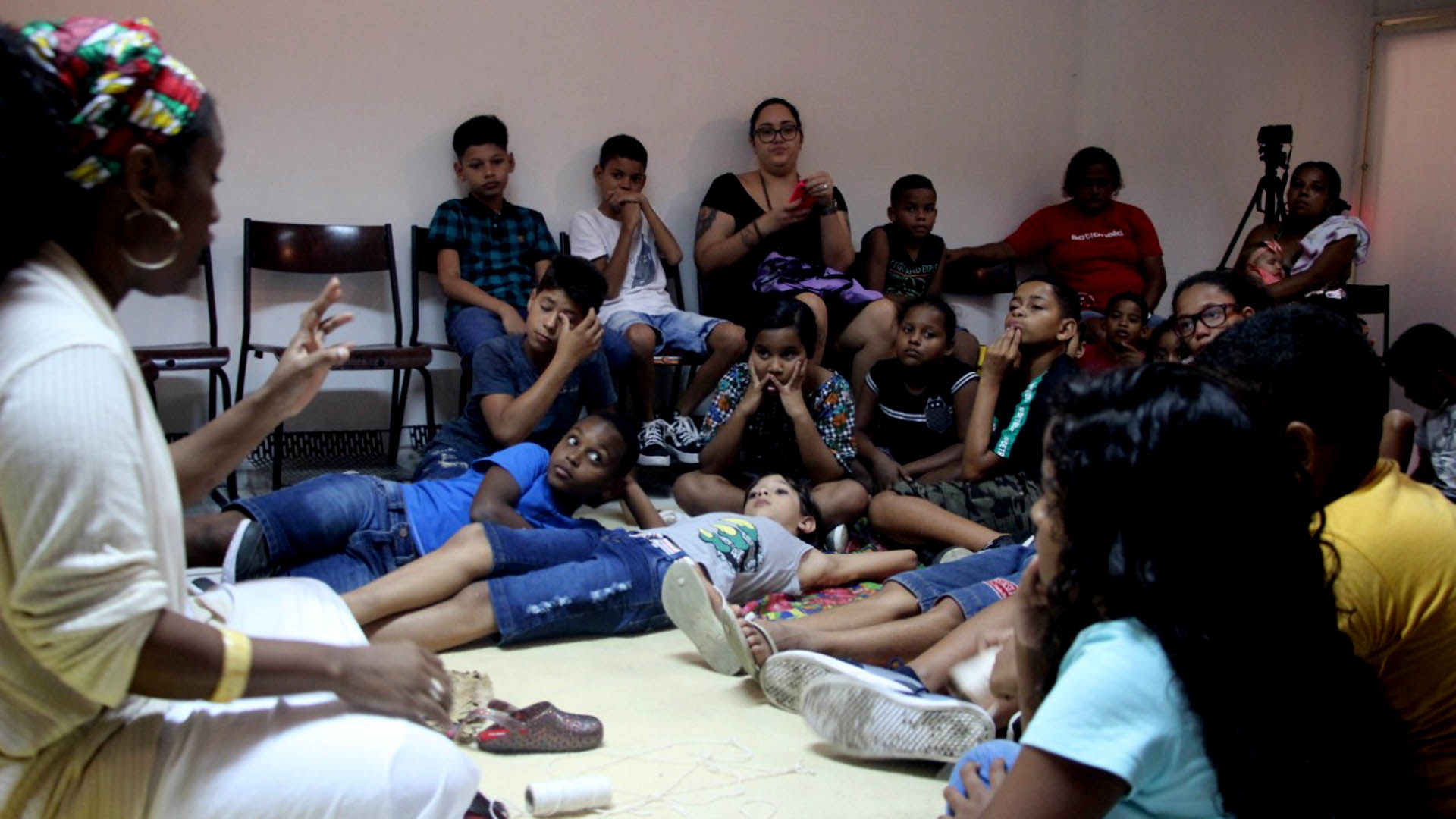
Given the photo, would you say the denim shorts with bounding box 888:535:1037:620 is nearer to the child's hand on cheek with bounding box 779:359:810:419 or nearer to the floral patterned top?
the child's hand on cheek with bounding box 779:359:810:419

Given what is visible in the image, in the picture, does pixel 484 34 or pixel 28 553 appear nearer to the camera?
pixel 28 553

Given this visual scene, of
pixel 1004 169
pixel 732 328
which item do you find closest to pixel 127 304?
pixel 732 328

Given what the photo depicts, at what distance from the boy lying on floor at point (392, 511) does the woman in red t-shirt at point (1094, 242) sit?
306cm

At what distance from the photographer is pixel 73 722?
108 cm

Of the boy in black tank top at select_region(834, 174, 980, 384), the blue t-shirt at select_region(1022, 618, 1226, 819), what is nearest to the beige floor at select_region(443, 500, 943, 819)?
the blue t-shirt at select_region(1022, 618, 1226, 819)

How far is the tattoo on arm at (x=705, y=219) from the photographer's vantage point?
4.79 m

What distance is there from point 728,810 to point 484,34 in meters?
3.78

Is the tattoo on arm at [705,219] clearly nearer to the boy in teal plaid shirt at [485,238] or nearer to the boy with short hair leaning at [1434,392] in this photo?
the boy in teal plaid shirt at [485,238]

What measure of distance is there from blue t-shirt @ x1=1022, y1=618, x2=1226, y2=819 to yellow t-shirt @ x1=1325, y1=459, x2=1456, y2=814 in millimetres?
392

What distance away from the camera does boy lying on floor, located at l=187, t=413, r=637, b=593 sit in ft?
7.92

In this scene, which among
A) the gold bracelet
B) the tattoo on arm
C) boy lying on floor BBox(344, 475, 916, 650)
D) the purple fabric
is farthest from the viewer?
the tattoo on arm

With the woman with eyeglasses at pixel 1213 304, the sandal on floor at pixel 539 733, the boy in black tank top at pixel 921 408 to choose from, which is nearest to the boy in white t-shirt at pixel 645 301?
the boy in black tank top at pixel 921 408

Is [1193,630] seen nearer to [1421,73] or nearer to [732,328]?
[732,328]

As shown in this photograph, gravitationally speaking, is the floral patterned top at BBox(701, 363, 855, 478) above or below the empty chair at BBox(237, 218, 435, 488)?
below
